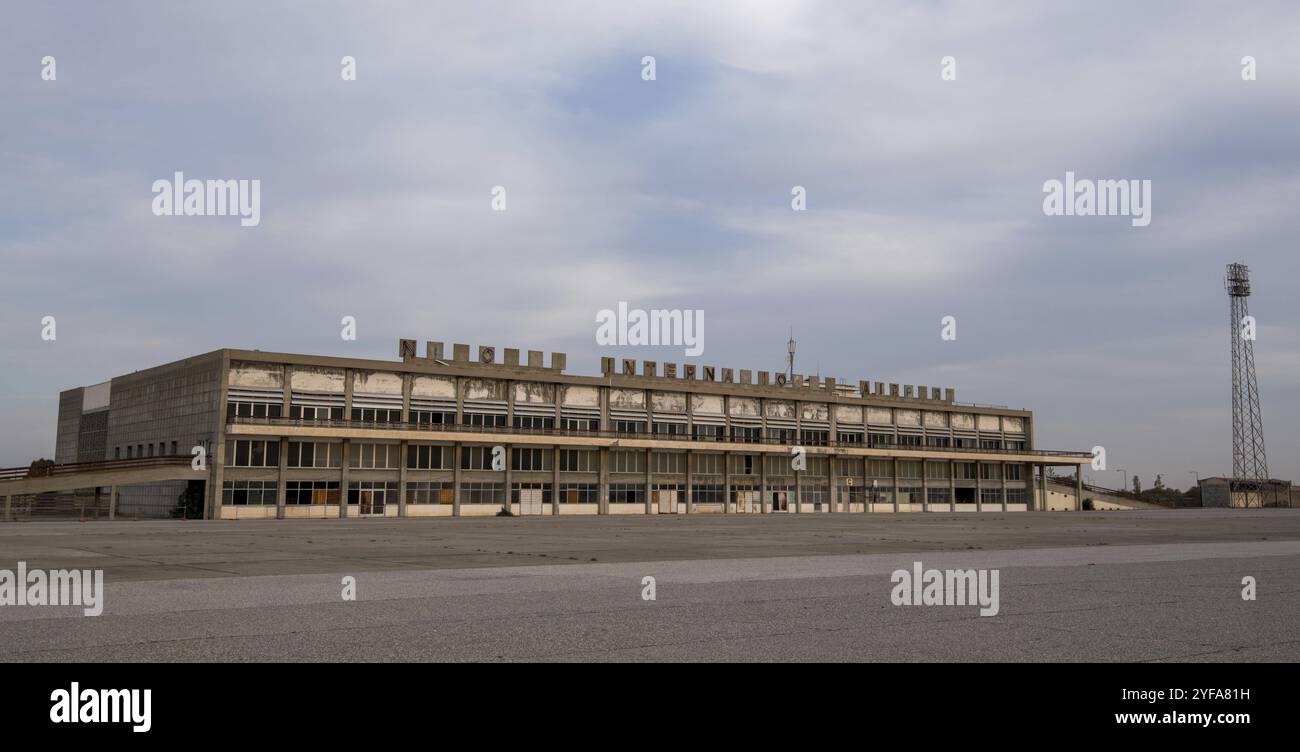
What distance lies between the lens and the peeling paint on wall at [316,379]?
7319cm

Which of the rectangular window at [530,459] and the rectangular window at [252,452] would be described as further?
the rectangular window at [530,459]

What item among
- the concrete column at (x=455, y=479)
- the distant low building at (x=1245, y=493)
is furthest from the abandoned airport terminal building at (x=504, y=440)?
the distant low building at (x=1245, y=493)

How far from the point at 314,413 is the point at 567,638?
6774 cm

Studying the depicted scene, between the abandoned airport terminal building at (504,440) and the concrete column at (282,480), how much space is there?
0.50 feet

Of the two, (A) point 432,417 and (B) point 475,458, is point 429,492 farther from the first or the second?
(A) point 432,417

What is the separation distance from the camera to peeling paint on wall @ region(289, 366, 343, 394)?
73188mm

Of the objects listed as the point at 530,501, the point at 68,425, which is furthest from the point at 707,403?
the point at 68,425

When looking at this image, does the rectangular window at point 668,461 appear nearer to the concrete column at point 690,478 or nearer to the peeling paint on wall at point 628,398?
the concrete column at point 690,478

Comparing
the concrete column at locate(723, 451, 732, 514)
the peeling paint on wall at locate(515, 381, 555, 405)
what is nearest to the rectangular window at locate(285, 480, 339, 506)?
the peeling paint on wall at locate(515, 381, 555, 405)

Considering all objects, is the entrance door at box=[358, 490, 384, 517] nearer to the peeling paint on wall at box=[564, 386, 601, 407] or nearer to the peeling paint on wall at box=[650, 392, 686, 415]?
the peeling paint on wall at box=[564, 386, 601, 407]

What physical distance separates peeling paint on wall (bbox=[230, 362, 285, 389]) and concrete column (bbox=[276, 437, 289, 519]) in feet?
13.6
